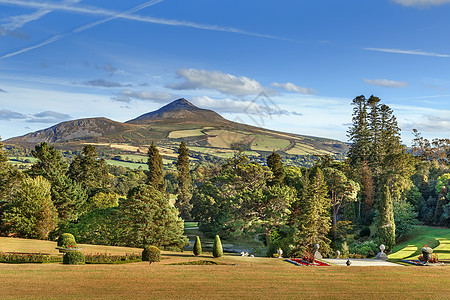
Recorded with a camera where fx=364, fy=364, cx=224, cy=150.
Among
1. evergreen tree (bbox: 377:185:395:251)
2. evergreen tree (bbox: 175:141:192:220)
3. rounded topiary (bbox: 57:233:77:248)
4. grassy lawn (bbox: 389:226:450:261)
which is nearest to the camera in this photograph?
rounded topiary (bbox: 57:233:77:248)

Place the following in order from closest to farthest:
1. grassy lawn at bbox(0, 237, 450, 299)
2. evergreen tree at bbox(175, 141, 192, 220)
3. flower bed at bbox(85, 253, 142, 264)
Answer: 1. grassy lawn at bbox(0, 237, 450, 299)
2. flower bed at bbox(85, 253, 142, 264)
3. evergreen tree at bbox(175, 141, 192, 220)

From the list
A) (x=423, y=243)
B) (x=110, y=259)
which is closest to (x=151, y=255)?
(x=110, y=259)

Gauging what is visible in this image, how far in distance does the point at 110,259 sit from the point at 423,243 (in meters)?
38.7

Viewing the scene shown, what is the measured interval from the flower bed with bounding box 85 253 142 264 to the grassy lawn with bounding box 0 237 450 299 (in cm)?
364

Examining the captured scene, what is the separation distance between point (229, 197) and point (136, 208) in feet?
57.2

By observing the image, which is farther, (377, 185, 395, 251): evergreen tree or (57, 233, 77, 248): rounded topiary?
(377, 185, 395, 251): evergreen tree

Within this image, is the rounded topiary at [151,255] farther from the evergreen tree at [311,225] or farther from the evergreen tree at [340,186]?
the evergreen tree at [340,186]

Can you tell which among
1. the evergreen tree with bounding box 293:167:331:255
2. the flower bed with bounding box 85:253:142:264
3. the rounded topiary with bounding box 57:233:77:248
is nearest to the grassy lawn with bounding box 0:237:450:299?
the flower bed with bounding box 85:253:142:264

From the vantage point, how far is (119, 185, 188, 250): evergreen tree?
143 ft

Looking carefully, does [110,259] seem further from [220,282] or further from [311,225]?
[311,225]

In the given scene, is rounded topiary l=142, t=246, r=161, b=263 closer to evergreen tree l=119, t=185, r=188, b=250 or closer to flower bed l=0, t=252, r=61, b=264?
flower bed l=0, t=252, r=61, b=264

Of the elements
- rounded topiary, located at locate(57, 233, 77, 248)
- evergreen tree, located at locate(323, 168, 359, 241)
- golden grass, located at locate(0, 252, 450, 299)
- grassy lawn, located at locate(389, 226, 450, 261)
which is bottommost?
grassy lawn, located at locate(389, 226, 450, 261)

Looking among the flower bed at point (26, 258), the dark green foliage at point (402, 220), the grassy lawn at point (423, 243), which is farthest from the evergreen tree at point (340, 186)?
the flower bed at point (26, 258)

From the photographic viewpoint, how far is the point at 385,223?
50.0m
